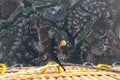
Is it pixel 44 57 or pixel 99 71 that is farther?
pixel 44 57

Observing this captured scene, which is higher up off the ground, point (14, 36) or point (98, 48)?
point (14, 36)

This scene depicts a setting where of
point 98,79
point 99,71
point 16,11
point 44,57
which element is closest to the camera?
point 98,79

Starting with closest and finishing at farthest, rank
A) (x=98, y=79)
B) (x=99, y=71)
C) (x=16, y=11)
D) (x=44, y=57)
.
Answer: (x=98, y=79), (x=99, y=71), (x=44, y=57), (x=16, y=11)

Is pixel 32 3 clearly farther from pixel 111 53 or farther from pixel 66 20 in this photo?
pixel 111 53

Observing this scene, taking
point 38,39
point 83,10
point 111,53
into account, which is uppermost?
point 83,10

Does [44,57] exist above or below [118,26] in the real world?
below

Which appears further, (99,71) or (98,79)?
(99,71)

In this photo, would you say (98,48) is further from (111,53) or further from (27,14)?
(27,14)

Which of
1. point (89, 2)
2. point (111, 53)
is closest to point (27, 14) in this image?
point (89, 2)

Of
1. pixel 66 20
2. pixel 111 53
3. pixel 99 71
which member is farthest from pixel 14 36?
pixel 99 71
